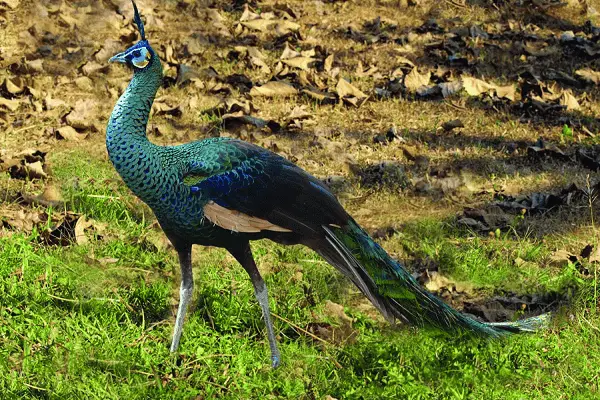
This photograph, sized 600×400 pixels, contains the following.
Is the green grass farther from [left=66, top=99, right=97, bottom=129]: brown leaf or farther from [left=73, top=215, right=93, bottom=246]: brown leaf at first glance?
[left=66, top=99, right=97, bottom=129]: brown leaf

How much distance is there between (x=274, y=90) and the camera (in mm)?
8305

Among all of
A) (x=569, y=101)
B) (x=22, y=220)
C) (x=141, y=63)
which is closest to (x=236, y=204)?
(x=141, y=63)

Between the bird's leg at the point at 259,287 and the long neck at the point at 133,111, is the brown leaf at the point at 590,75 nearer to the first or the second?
the bird's leg at the point at 259,287

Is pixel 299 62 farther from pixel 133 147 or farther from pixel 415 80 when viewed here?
pixel 133 147

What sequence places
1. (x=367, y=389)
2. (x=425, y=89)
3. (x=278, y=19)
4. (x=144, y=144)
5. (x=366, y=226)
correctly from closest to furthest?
(x=144, y=144), (x=367, y=389), (x=366, y=226), (x=425, y=89), (x=278, y=19)

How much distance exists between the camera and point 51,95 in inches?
314

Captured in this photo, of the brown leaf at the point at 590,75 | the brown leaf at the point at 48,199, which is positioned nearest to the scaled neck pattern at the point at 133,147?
the brown leaf at the point at 48,199

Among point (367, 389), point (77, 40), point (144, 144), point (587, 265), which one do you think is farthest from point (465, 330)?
point (77, 40)

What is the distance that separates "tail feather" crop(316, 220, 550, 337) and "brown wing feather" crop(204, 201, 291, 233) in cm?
36

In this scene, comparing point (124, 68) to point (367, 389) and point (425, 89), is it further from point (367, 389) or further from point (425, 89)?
point (367, 389)

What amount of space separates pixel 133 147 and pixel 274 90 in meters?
4.08

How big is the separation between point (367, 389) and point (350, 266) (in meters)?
0.61

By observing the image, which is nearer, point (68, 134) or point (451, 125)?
point (68, 134)

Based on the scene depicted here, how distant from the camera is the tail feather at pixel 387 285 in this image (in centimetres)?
466
